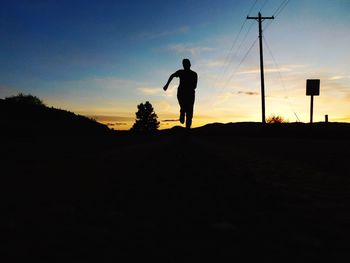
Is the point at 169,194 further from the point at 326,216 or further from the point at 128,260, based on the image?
the point at 128,260

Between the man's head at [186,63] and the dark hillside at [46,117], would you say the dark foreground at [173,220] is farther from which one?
the dark hillside at [46,117]

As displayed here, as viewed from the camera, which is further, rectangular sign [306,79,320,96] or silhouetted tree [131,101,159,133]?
silhouetted tree [131,101,159,133]

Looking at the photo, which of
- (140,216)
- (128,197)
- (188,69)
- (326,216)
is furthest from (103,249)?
(188,69)

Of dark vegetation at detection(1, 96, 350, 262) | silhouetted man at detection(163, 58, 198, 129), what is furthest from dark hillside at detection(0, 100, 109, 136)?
dark vegetation at detection(1, 96, 350, 262)

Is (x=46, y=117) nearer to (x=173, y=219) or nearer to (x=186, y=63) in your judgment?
(x=186, y=63)

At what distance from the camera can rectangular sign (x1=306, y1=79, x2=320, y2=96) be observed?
3228cm

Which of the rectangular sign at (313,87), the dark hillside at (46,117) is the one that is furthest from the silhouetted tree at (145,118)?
the rectangular sign at (313,87)

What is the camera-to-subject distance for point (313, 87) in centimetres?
3241

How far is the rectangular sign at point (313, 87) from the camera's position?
106 feet

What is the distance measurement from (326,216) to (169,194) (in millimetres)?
1288

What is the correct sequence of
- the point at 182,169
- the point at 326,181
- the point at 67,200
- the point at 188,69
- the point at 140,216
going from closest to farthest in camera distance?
the point at 140,216, the point at 67,200, the point at 326,181, the point at 182,169, the point at 188,69

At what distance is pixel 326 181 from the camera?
186 inches

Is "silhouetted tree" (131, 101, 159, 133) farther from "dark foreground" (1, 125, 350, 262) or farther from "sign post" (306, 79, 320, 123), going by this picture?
"dark foreground" (1, 125, 350, 262)

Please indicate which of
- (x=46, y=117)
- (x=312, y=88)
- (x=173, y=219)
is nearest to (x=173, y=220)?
(x=173, y=219)
